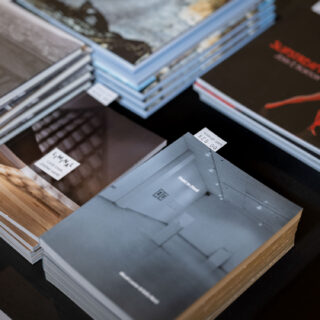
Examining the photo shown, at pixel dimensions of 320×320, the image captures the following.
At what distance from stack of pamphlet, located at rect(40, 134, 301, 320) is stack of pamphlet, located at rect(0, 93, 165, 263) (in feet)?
0.34

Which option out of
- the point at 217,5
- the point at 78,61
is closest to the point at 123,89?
the point at 78,61

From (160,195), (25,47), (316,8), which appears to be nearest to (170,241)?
(160,195)

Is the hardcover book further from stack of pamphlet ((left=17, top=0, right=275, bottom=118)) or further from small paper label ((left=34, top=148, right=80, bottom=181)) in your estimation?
small paper label ((left=34, top=148, right=80, bottom=181))

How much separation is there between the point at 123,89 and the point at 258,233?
553 millimetres

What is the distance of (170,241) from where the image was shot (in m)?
1.03

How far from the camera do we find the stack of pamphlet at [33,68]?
1287mm

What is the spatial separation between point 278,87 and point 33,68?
23.9 inches

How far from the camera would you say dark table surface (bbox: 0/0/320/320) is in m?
1.09

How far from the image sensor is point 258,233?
1.04 metres

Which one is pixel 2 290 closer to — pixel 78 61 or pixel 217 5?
pixel 78 61


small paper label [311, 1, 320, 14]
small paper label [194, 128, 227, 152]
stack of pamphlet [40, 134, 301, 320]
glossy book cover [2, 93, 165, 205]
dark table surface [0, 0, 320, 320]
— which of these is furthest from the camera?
small paper label [311, 1, 320, 14]

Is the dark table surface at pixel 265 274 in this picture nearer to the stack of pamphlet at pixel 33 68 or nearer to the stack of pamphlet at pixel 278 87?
the stack of pamphlet at pixel 278 87

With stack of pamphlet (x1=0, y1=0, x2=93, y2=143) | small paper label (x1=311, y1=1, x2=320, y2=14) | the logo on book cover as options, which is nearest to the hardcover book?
stack of pamphlet (x1=0, y1=0, x2=93, y2=143)

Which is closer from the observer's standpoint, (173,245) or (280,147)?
(173,245)
